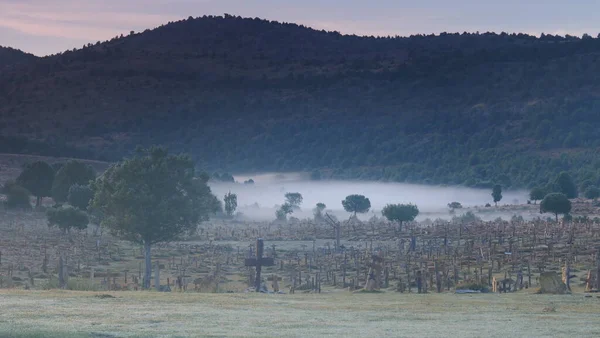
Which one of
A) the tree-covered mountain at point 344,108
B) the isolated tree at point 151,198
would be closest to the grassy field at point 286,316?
the isolated tree at point 151,198

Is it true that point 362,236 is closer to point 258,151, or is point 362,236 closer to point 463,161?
point 463,161

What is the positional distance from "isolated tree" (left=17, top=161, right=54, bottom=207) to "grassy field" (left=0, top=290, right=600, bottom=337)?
62386mm

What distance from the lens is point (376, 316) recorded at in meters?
26.1

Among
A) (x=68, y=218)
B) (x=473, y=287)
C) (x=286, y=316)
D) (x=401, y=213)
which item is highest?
(x=401, y=213)

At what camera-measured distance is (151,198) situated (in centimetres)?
5322

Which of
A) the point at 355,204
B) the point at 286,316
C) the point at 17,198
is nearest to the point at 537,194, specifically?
the point at 355,204

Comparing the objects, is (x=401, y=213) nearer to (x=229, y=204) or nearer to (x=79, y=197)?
(x=79, y=197)

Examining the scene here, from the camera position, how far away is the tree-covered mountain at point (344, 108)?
14388 cm

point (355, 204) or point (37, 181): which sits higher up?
point (37, 181)

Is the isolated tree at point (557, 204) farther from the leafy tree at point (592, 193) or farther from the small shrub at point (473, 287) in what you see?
the small shrub at point (473, 287)

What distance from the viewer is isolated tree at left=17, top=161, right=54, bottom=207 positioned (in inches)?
3649

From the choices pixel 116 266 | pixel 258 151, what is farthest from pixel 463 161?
pixel 116 266

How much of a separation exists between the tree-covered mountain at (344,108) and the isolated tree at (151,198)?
76.9m

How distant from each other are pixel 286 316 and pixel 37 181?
70782 millimetres
